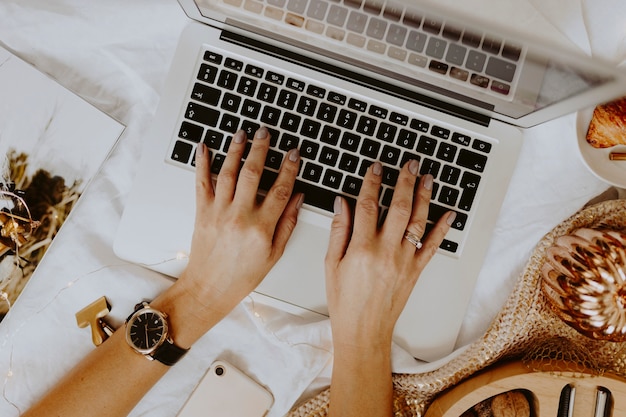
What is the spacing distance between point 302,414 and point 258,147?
36 centimetres

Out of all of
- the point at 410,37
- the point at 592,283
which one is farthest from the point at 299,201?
the point at 592,283

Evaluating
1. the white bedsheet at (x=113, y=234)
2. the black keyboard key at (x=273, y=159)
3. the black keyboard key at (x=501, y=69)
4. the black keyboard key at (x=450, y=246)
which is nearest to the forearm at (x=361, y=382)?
the white bedsheet at (x=113, y=234)

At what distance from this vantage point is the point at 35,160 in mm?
658

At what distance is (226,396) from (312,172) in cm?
33

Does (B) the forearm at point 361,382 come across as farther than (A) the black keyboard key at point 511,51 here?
Yes

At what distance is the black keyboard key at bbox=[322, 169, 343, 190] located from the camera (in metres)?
0.60

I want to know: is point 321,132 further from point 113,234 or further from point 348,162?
point 113,234

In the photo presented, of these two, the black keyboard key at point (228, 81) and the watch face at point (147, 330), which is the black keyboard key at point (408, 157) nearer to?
the black keyboard key at point (228, 81)

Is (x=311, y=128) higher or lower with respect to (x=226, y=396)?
higher

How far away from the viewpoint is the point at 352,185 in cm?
60

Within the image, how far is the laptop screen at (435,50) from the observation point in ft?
1.32

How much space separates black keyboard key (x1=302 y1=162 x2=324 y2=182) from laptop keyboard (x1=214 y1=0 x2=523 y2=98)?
0.53 feet

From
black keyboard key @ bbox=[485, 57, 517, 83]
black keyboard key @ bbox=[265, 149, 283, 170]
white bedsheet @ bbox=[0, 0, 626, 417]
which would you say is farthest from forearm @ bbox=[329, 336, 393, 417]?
black keyboard key @ bbox=[485, 57, 517, 83]

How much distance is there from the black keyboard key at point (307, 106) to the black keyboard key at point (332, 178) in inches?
3.0
